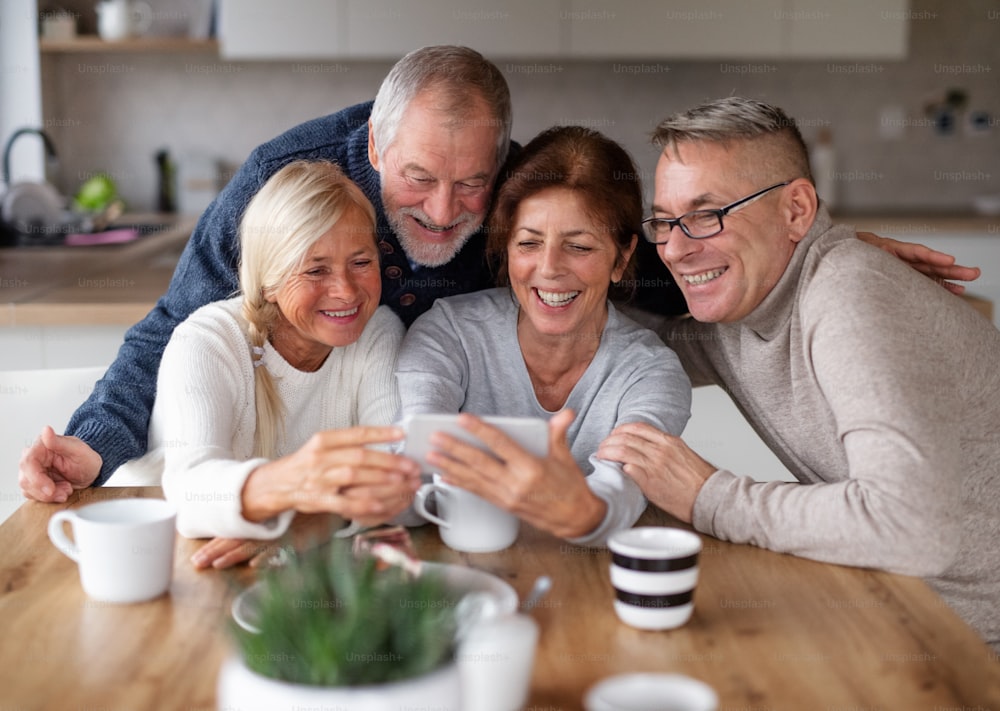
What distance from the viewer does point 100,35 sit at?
177 inches

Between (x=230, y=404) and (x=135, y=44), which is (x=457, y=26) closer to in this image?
(x=135, y=44)

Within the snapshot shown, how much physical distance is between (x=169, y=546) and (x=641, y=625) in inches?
20.9

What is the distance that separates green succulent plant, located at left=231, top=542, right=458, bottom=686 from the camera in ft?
2.70

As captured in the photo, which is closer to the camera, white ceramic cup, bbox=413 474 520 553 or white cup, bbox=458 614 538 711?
white cup, bbox=458 614 538 711

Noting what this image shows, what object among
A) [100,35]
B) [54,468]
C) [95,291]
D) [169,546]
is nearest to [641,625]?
[169,546]

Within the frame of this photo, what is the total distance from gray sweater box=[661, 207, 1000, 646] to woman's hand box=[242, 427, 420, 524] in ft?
1.36

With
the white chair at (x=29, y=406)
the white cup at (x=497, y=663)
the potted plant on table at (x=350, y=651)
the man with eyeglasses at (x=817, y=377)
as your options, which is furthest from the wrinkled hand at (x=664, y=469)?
the white chair at (x=29, y=406)

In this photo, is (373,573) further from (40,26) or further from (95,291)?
(40,26)

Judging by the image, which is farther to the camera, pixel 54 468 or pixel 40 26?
pixel 40 26

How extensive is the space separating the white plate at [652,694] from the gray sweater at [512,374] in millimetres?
717

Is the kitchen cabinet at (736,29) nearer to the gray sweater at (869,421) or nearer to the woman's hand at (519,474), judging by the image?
the gray sweater at (869,421)

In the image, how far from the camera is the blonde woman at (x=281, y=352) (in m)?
1.49

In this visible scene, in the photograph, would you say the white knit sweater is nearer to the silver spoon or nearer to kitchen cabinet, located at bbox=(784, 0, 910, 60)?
the silver spoon

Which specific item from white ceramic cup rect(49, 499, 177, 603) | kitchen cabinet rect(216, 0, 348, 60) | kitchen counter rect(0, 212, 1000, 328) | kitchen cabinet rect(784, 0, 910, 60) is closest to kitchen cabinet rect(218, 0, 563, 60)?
kitchen cabinet rect(216, 0, 348, 60)
